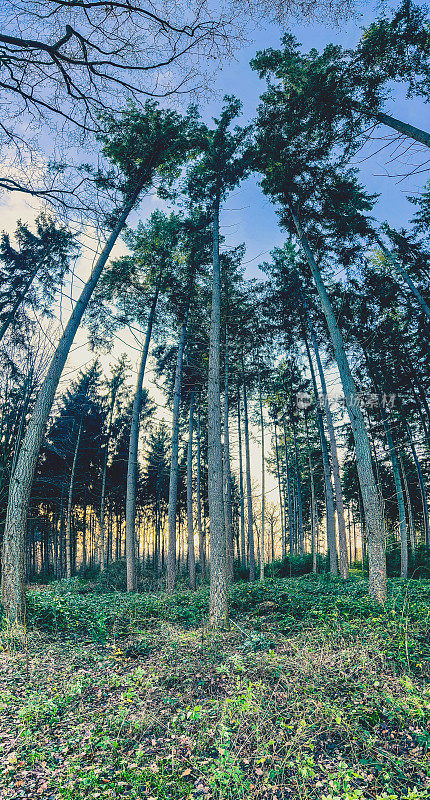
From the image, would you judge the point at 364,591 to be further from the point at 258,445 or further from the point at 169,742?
the point at 258,445

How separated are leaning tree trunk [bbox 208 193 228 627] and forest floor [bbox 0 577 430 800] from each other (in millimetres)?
479

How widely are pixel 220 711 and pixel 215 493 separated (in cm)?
360

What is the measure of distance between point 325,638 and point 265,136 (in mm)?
11575

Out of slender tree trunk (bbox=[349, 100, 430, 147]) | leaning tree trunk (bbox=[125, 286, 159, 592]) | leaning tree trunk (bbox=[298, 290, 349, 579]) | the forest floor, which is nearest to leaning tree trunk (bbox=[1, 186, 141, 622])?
the forest floor

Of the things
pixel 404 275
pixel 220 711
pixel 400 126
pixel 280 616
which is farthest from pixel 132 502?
pixel 404 275

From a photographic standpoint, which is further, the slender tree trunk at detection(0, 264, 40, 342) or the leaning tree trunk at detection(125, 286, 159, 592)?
the slender tree trunk at detection(0, 264, 40, 342)

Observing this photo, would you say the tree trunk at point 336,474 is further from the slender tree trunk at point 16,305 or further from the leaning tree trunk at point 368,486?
the slender tree trunk at point 16,305

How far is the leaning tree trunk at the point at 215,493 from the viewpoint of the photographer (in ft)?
21.2

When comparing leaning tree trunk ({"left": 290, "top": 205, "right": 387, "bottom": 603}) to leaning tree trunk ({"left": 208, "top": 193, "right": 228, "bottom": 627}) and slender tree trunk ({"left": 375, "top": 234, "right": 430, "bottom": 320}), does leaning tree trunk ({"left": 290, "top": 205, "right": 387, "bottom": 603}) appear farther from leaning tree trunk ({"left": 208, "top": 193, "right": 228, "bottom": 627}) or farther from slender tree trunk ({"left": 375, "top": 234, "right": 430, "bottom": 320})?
slender tree trunk ({"left": 375, "top": 234, "right": 430, "bottom": 320})

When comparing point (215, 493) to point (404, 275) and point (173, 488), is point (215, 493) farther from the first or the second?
point (404, 275)

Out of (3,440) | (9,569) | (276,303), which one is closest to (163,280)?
(276,303)

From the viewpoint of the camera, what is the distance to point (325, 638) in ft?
17.1

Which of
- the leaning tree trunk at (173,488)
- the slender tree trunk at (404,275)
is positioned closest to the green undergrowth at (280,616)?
the leaning tree trunk at (173,488)

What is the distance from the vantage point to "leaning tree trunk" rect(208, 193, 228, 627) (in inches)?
254
